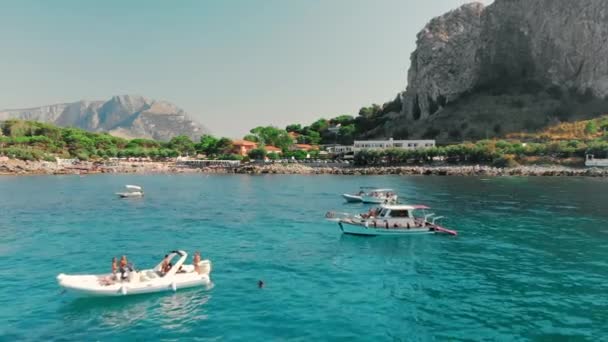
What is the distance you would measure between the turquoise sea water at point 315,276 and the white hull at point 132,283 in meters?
0.69

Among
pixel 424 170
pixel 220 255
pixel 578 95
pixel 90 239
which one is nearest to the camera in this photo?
pixel 220 255

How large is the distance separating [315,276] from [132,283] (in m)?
13.9

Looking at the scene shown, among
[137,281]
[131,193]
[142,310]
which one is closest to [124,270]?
[137,281]

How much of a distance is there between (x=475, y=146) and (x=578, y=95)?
3257 inches

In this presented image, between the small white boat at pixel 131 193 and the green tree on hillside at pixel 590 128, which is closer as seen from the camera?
the small white boat at pixel 131 193

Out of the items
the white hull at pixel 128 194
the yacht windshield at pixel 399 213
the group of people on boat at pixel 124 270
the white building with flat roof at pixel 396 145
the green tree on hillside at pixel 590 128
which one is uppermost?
the green tree on hillside at pixel 590 128

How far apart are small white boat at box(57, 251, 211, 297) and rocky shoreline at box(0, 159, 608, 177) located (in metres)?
128

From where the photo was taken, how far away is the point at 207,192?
9800cm

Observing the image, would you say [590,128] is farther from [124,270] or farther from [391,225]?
[124,270]

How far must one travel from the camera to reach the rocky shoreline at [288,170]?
13638cm

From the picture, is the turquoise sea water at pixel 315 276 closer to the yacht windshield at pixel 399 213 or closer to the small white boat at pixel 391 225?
the small white boat at pixel 391 225

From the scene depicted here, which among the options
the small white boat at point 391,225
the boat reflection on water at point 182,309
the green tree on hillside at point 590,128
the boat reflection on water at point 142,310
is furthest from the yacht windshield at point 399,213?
the green tree on hillside at point 590,128

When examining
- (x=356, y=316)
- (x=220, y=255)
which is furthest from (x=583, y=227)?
(x=220, y=255)

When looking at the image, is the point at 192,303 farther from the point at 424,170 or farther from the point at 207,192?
the point at 424,170
